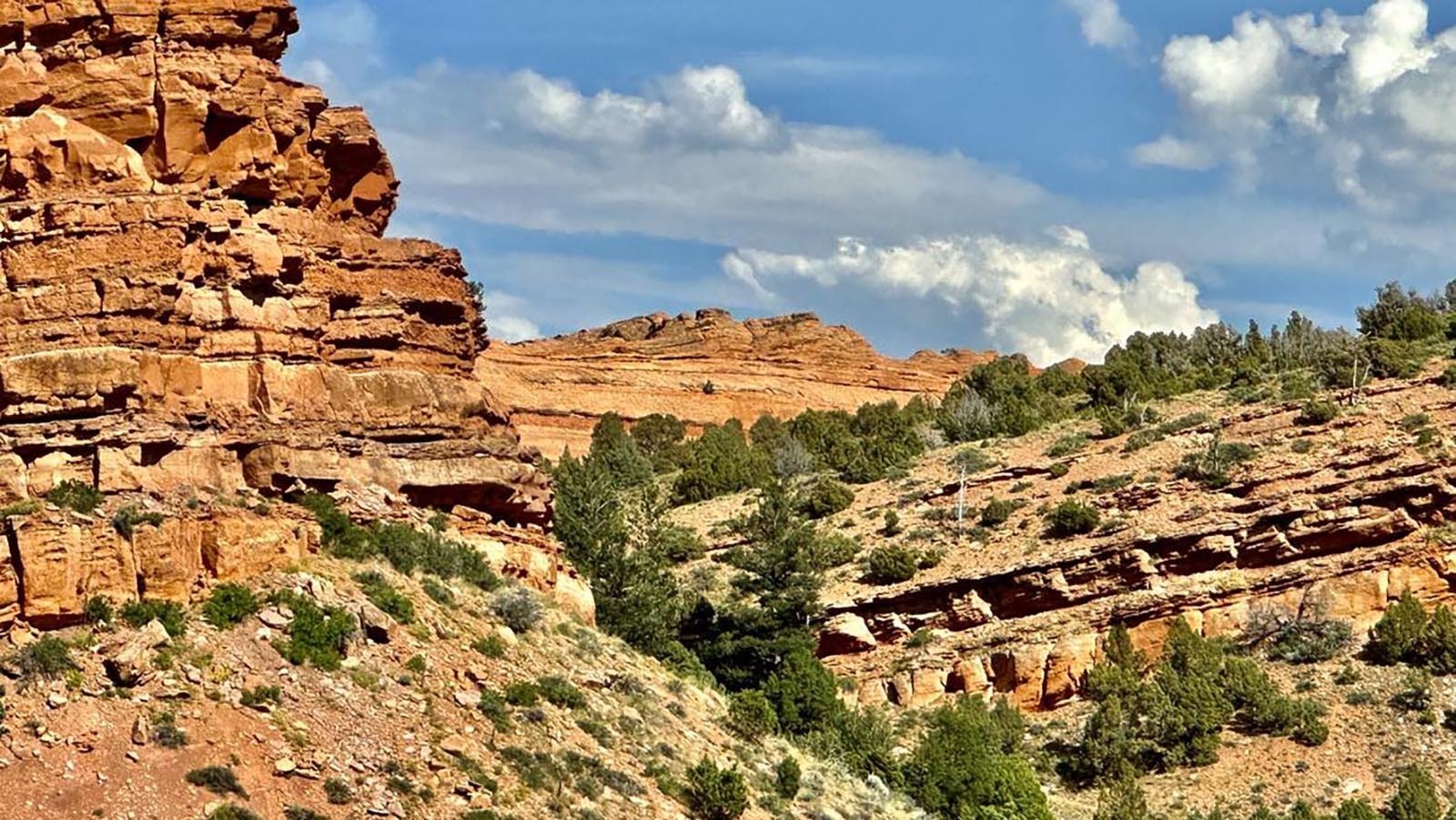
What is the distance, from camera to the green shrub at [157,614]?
88.3 ft

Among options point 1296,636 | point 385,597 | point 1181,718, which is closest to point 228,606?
point 385,597

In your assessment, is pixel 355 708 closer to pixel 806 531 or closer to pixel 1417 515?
pixel 806 531

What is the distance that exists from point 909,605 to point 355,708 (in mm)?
31942

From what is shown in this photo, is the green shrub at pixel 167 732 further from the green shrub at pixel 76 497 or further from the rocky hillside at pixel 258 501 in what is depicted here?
the green shrub at pixel 76 497

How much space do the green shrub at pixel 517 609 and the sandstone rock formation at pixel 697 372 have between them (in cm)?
6621

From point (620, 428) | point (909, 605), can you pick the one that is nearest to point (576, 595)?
point (909, 605)

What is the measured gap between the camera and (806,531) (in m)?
59.2

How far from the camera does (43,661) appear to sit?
2531cm

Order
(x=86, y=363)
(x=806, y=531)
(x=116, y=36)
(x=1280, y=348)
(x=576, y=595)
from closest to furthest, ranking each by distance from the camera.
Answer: (x=86, y=363), (x=116, y=36), (x=576, y=595), (x=806, y=531), (x=1280, y=348)

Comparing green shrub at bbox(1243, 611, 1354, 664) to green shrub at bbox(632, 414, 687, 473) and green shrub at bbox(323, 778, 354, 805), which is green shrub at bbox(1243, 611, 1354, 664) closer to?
green shrub at bbox(323, 778, 354, 805)

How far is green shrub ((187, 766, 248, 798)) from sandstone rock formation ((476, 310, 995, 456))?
248 feet

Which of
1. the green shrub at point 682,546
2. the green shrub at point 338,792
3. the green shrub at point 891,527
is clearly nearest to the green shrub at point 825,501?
the green shrub at point 891,527

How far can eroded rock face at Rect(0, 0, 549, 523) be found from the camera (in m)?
30.2

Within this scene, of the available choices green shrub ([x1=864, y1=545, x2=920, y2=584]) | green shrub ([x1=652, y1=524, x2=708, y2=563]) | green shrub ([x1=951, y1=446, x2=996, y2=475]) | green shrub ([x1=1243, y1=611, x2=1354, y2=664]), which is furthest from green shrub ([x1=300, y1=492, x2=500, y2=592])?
green shrub ([x1=951, y1=446, x2=996, y2=475])
